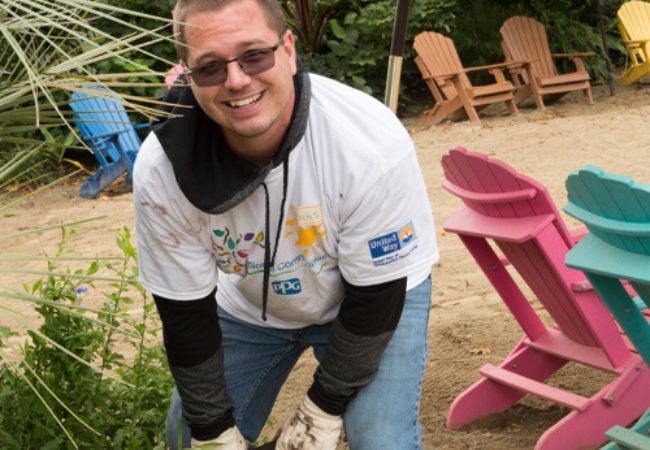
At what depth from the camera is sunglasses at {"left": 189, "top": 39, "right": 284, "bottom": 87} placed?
236cm

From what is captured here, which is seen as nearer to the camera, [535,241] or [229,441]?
[229,441]

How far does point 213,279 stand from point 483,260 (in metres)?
1.27

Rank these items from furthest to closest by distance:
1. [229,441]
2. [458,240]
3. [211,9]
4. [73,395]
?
[458,240] → [73,395] → [229,441] → [211,9]

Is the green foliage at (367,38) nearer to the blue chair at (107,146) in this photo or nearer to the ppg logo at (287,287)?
the blue chair at (107,146)

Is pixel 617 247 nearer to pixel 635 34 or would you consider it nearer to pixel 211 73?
pixel 211 73

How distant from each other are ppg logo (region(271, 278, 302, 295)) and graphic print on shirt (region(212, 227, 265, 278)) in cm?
9

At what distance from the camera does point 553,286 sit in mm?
3443

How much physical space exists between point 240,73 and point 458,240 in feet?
12.4

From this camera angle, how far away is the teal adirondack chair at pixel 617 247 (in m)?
2.67

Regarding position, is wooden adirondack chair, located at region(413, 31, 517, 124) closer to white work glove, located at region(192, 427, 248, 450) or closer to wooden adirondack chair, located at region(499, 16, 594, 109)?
wooden adirondack chair, located at region(499, 16, 594, 109)

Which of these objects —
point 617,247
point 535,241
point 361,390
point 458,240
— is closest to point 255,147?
point 361,390

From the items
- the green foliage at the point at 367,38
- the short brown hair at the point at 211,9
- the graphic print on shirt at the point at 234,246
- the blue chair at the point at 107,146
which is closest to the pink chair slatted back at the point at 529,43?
the green foliage at the point at 367,38

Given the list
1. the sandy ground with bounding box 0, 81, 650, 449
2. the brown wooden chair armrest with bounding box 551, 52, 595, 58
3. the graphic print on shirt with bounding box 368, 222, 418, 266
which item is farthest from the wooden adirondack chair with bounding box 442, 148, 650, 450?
the brown wooden chair armrest with bounding box 551, 52, 595, 58

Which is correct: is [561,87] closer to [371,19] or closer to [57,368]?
[371,19]
